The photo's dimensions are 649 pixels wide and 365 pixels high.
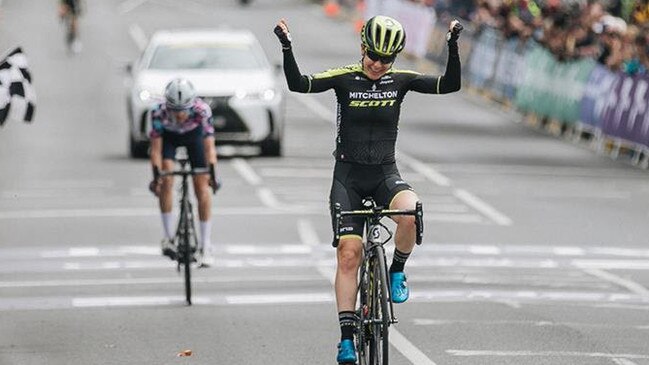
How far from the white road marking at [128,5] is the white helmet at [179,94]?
1959 inches

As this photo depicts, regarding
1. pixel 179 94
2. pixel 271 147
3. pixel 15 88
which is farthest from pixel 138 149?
pixel 179 94

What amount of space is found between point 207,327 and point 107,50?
37386 millimetres

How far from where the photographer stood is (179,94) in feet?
48.8

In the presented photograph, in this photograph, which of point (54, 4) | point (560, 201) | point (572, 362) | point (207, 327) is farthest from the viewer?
point (54, 4)

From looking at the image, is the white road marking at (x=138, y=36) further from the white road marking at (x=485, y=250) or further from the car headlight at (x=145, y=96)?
the white road marking at (x=485, y=250)

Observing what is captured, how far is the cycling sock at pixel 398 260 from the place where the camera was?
34.7 feet

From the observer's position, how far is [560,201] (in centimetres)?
2298

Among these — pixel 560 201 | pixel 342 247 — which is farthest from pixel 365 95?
pixel 560 201

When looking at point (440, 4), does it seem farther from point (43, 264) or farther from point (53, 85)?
point (43, 264)

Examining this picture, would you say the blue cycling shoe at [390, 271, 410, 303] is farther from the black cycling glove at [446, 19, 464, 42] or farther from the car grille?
the car grille

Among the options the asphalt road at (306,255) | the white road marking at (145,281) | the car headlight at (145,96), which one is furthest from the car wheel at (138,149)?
the white road marking at (145,281)

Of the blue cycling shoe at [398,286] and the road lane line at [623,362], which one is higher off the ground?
the blue cycling shoe at [398,286]

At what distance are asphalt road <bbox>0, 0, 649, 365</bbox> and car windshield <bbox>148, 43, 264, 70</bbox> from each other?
4.65ft

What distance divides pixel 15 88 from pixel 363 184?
17.9 feet
